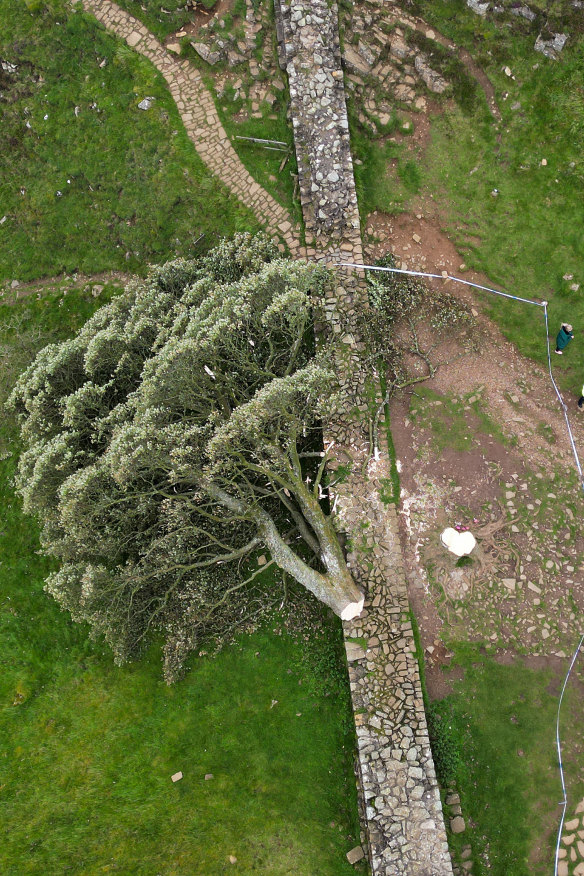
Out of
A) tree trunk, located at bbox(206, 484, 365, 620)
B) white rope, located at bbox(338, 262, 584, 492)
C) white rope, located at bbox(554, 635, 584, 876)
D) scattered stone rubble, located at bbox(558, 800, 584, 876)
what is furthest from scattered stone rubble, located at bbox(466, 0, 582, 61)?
scattered stone rubble, located at bbox(558, 800, 584, 876)

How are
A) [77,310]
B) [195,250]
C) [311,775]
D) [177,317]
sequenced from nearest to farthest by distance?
1. [177,317]
2. [311,775]
3. [195,250]
4. [77,310]

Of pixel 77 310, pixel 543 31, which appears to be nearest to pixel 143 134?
pixel 77 310

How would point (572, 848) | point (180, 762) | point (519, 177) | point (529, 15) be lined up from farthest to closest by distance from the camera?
point (519, 177)
point (529, 15)
point (180, 762)
point (572, 848)

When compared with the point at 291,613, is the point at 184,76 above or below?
above

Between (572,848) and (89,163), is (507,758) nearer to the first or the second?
(572,848)

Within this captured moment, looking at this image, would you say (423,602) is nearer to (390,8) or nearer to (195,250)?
(195,250)

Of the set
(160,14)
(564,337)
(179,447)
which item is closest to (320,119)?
(160,14)

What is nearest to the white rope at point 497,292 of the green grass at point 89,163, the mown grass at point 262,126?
the mown grass at point 262,126
